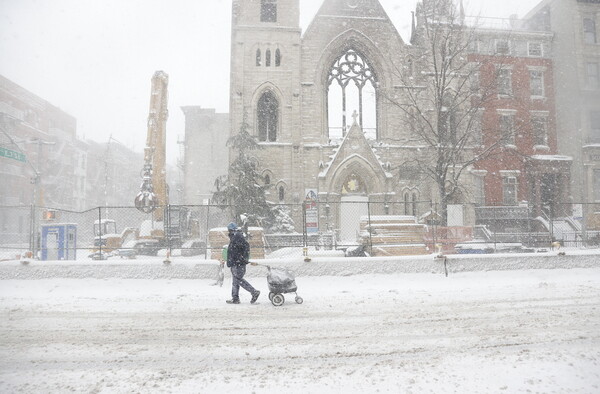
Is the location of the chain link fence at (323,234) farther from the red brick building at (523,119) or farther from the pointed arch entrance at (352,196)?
the red brick building at (523,119)

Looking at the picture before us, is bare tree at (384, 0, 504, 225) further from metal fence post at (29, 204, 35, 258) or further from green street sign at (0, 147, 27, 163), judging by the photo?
metal fence post at (29, 204, 35, 258)

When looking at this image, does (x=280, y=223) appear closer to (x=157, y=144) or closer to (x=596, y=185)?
(x=157, y=144)

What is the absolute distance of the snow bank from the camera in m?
11.4

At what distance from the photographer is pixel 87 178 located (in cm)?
6341

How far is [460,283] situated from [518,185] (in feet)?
72.0

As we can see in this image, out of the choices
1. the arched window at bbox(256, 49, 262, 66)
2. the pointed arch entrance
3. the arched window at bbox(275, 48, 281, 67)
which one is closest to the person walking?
the pointed arch entrance

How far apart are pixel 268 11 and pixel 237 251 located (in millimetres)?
24054

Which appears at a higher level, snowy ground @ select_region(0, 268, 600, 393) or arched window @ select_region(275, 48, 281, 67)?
arched window @ select_region(275, 48, 281, 67)

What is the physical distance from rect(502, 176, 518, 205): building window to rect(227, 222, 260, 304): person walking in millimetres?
25807

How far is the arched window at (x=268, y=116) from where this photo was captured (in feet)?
90.5

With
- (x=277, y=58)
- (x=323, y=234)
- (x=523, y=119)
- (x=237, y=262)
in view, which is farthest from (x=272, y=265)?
(x=523, y=119)

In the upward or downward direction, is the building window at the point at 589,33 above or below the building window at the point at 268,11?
below

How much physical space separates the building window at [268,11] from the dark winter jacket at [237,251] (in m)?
23.2

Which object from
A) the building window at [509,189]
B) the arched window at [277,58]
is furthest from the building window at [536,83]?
the arched window at [277,58]
